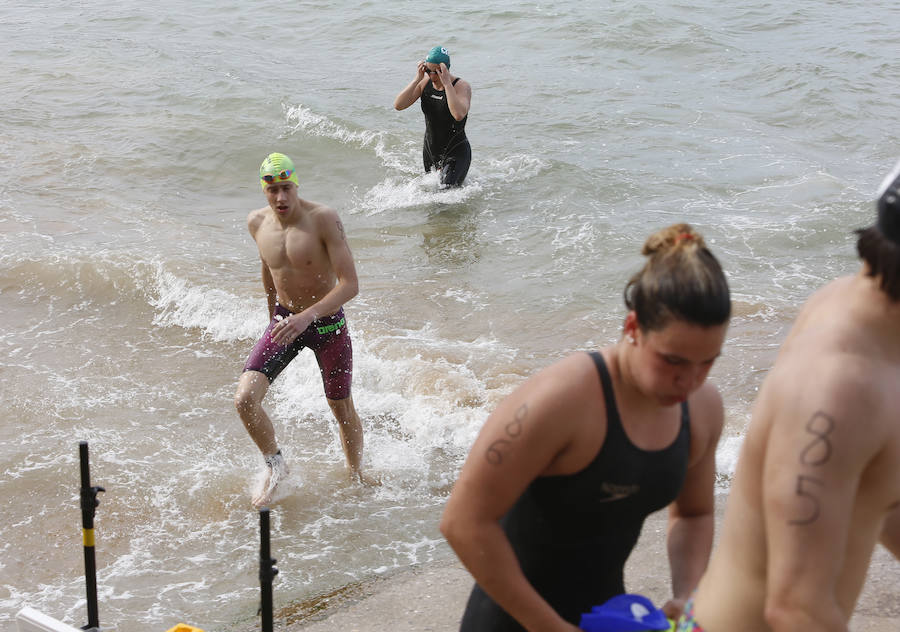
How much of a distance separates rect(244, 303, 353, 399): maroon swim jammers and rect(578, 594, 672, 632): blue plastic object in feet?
12.6

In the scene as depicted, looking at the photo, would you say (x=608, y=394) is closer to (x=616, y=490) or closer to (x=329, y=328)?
(x=616, y=490)

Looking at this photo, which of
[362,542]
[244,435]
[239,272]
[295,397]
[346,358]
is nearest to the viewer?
[362,542]

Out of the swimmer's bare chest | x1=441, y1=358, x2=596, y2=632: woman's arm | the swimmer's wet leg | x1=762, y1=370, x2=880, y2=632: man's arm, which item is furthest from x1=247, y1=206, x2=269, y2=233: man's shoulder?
x1=762, y1=370, x2=880, y2=632: man's arm

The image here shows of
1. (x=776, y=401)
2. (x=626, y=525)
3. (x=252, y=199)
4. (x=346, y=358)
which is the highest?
(x=776, y=401)

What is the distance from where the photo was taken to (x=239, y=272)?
10.5 meters

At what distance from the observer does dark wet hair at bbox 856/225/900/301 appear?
1.73m

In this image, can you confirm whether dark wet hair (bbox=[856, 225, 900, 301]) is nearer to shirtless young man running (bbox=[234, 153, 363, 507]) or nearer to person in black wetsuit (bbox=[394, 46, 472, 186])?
shirtless young man running (bbox=[234, 153, 363, 507])

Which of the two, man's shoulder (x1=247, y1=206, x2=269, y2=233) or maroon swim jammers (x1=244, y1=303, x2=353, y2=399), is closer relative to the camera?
maroon swim jammers (x1=244, y1=303, x2=353, y2=399)

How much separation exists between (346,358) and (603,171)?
8.72 m

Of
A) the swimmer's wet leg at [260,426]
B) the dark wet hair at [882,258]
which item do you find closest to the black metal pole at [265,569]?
the dark wet hair at [882,258]

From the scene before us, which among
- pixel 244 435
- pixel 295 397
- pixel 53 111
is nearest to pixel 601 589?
pixel 244 435

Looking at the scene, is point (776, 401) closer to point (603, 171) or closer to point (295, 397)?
point (295, 397)

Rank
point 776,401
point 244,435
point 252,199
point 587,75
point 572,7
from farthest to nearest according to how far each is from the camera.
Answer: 1. point 572,7
2. point 587,75
3. point 252,199
4. point 244,435
5. point 776,401

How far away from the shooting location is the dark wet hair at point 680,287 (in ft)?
6.25
